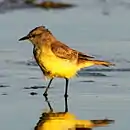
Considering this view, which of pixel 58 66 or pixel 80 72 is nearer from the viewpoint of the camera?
pixel 58 66

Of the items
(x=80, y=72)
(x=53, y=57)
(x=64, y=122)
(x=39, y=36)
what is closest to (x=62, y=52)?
(x=53, y=57)

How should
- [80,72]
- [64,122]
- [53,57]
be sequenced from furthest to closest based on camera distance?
1. [80,72]
2. [53,57]
3. [64,122]

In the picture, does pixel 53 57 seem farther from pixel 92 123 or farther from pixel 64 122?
pixel 92 123

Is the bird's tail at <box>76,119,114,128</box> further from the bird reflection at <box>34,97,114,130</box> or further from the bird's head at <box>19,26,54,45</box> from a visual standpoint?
the bird's head at <box>19,26,54,45</box>

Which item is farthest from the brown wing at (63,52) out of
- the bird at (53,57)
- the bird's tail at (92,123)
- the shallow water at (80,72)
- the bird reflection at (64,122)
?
the bird's tail at (92,123)

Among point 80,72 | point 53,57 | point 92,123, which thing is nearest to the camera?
point 92,123

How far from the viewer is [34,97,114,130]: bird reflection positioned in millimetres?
8141

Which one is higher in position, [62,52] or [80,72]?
[62,52]

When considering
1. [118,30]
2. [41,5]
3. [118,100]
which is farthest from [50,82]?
[41,5]

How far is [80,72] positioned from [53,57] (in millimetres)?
1373

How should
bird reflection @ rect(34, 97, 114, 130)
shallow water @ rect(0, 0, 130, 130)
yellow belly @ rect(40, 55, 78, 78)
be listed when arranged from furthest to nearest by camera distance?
yellow belly @ rect(40, 55, 78, 78), shallow water @ rect(0, 0, 130, 130), bird reflection @ rect(34, 97, 114, 130)

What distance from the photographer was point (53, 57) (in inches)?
379

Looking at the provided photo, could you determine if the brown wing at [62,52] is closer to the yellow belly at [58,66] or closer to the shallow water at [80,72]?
the yellow belly at [58,66]

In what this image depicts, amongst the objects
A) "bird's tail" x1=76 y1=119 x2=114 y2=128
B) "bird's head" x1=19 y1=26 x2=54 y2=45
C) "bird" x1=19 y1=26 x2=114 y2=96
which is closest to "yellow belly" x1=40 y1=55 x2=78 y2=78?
"bird" x1=19 y1=26 x2=114 y2=96
